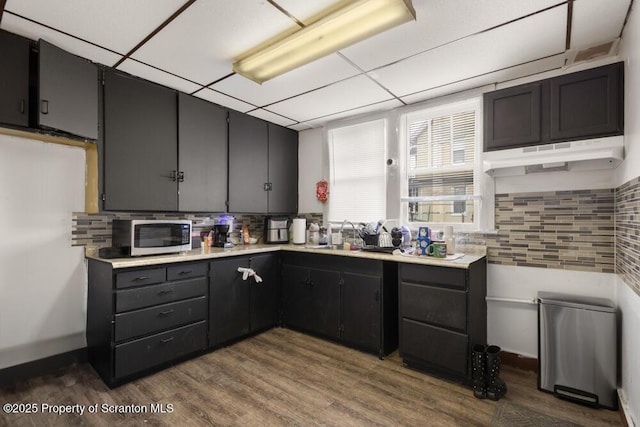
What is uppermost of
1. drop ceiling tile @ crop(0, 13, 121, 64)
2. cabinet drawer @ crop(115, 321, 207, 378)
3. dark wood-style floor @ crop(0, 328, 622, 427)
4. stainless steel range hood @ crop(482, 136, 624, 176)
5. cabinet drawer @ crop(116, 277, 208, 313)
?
drop ceiling tile @ crop(0, 13, 121, 64)

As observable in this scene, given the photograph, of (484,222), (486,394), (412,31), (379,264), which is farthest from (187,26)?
(486,394)

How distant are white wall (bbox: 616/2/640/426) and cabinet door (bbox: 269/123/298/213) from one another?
3239 millimetres

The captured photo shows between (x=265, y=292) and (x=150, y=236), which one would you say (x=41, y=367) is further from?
(x=265, y=292)

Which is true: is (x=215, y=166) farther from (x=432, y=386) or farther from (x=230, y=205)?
(x=432, y=386)

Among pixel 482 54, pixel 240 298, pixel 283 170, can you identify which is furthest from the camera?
pixel 283 170

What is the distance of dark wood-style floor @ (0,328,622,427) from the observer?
2.01 meters

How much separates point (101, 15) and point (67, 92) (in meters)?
0.70

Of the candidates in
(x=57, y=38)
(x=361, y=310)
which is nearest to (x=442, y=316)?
(x=361, y=310)

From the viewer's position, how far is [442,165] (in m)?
3.19

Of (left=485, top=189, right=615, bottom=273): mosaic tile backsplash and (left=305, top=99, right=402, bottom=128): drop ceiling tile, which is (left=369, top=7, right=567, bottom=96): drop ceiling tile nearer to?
(left=305, top=99, right=402, bottom=128): drop ceiling tile

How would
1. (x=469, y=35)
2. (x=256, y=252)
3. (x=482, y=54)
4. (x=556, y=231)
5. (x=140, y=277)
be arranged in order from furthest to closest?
(x=256, y=252) < (x=556, y=231) < (x=140, y=277) < (x=482, y=54) < (x=469, y=35)

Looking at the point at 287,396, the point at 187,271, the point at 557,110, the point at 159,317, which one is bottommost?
the point at 287,396

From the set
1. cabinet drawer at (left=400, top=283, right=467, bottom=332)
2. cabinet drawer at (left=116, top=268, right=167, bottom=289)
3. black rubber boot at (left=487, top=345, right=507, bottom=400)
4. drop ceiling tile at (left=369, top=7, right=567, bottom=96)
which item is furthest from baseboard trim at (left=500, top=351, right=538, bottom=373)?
cabinet drawer at (left=116, top=268, right=167, bottom=289)

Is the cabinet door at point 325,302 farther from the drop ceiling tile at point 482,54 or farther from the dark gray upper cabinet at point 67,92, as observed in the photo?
the dark gray upper cabinet at point 67,92
